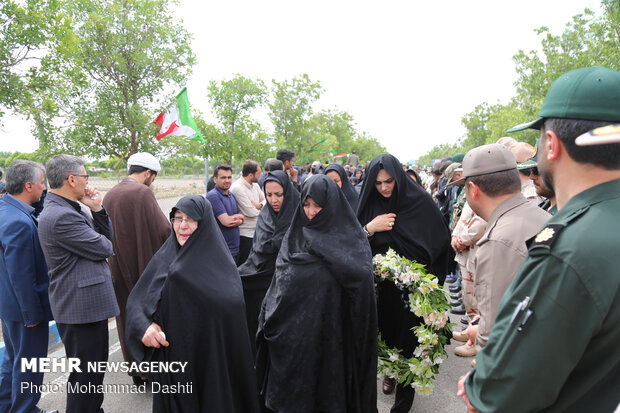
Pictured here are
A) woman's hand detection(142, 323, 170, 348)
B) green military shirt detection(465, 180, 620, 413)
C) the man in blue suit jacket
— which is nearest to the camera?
green military shirt detection(465, 180, 620, 413)

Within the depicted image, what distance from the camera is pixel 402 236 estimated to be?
3377mm

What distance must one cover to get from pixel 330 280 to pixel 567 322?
181 centimetres

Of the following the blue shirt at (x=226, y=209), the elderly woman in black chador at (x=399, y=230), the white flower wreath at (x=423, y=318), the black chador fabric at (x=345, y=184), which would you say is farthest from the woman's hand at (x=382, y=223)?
the blue shirt at (x=226, y=209)

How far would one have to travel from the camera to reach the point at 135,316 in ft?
8.36

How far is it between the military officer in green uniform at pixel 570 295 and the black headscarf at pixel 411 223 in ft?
7.00

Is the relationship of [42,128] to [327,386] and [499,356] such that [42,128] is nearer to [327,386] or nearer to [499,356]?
[327,386]

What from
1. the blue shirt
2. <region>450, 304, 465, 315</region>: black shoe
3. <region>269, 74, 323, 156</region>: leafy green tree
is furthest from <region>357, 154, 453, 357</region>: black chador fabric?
<region>269, 74, 323, 156</region>: leafy green tree

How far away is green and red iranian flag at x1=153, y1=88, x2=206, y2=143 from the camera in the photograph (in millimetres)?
8320

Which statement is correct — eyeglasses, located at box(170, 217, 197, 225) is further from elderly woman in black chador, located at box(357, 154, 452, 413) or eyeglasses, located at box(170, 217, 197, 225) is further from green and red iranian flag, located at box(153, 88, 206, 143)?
green and red iranian flag, located at box(153, 88, 206, 143)

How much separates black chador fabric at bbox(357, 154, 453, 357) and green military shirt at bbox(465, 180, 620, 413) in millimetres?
2170

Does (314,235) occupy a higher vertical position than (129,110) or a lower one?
lower

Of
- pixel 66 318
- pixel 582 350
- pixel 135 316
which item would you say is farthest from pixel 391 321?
pixel 66 318

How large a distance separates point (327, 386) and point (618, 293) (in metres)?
2.18

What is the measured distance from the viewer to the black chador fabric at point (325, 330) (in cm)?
270
